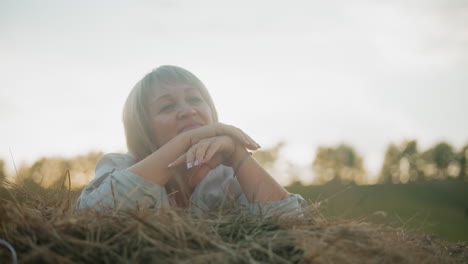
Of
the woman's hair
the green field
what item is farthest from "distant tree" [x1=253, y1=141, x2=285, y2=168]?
the woman's hair

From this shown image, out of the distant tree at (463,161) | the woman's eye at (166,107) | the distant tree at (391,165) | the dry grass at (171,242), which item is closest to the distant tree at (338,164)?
the distant tree at (391,165)

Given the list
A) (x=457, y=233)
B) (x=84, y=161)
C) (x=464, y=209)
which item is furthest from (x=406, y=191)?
(x=84, y=161)

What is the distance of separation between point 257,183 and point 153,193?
627mm

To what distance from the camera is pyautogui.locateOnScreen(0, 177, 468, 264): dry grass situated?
0.86 m

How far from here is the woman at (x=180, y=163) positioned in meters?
1.62

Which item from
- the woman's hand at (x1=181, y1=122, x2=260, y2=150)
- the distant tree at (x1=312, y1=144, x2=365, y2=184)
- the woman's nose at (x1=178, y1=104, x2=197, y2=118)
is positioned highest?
the woman's nose at (x1=178, y1=104, x2=197, y2=118)

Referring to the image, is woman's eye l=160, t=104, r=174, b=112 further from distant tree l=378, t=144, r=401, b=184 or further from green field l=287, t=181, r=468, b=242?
distant tree l=378, t=144, r=401, b=184

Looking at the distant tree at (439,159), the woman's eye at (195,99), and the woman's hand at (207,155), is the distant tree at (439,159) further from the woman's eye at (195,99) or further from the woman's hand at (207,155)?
the woman's hand at (207,155)

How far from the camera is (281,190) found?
1789 millimetres

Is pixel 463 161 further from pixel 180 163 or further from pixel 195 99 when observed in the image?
pixel 180 163

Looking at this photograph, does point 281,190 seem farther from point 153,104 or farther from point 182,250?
point 153,104

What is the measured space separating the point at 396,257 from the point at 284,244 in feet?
1.16

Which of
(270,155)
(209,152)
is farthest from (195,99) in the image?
(270,155)

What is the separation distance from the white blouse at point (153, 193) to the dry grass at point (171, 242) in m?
0.19
